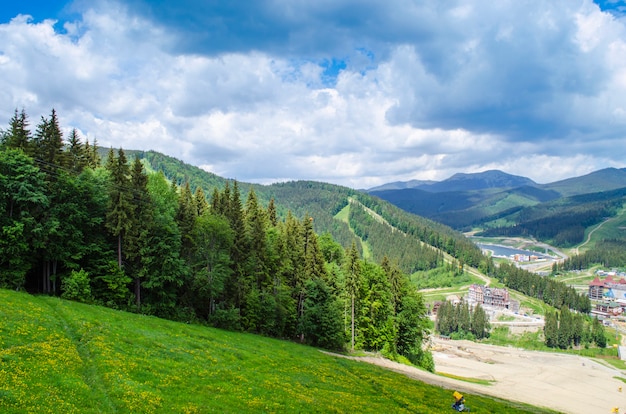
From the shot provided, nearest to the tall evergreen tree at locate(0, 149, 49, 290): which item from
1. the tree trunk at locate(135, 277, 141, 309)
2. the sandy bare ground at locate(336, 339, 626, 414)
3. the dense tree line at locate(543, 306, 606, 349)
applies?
the tree trunk at locate(135, 277, 141, 309)

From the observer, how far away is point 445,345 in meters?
149

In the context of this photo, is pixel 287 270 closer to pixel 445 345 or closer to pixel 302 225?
pixel 302 225

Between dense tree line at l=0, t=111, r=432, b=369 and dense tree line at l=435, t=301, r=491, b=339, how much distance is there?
12120cm

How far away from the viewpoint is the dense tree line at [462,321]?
175875 millimetres

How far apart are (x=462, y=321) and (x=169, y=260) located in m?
166

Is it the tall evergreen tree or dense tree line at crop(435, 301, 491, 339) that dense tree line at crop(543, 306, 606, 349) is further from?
the tall evergreen tree

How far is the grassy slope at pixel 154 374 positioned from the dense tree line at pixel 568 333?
15040cm

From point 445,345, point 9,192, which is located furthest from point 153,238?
point 445,345

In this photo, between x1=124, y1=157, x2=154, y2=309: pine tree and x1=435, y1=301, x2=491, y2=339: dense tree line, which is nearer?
x1=124, y1=157, x2=154, y2=309: pine tree

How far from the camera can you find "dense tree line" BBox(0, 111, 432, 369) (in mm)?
42438

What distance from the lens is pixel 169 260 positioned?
4831 centimetres

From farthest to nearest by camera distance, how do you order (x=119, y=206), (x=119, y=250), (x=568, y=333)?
(x=568, y=333) < (x=119, y=250) < (x=119, y=206)

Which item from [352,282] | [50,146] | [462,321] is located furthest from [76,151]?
[462,321]

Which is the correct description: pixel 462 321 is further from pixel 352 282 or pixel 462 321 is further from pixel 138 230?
pixel 138 230
